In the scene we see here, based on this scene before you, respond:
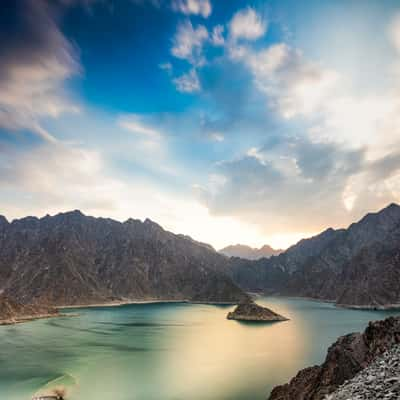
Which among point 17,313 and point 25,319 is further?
point 17,313

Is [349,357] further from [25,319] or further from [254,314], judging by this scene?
[25,319]

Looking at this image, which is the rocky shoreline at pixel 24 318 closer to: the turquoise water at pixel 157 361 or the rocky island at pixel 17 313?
the rocky island at pixel 17 313

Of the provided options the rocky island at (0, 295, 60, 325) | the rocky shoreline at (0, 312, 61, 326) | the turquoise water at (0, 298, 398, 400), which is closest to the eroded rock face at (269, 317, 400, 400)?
the turquoise water at (0, 298, 398, 400)

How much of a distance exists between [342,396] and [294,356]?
241ft

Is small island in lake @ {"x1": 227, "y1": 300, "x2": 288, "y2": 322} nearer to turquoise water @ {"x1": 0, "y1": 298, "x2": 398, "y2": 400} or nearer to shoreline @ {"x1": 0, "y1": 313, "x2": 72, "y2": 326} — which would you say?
turquoise water @ {"x1": 0, "y1": 298, "x2": 398, "y2": 400}

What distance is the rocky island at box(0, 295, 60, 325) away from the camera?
16500 cm

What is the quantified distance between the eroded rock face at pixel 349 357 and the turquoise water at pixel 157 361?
16893mm

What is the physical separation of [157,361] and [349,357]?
181ft

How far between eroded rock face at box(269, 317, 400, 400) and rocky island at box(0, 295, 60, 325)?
164547 millimetres

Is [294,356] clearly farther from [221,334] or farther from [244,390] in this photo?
[221,334]

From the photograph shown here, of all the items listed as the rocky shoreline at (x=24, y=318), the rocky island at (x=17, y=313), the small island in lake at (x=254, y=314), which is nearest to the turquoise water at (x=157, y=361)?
the rocky shoreline at (x=24, y=318)

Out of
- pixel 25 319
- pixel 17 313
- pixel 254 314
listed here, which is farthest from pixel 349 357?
pixel 17 313

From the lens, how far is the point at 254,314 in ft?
586

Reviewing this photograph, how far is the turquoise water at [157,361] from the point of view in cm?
5414
